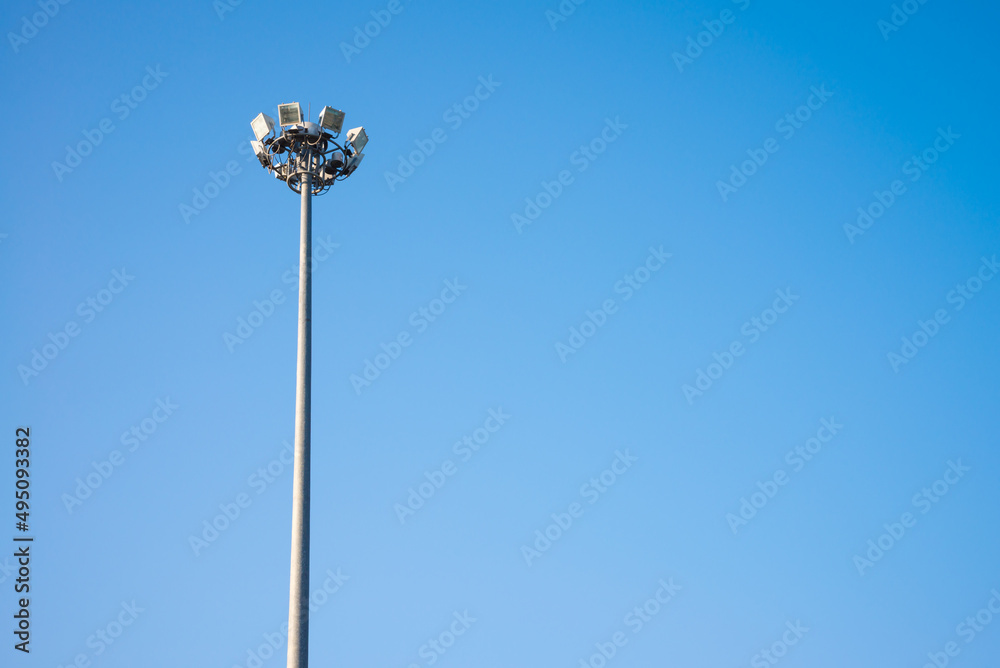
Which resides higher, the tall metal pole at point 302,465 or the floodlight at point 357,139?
the floodlight at point 357,139

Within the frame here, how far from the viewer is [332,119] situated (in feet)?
96.7

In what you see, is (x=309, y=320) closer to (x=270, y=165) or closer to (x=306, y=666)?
(x=270, y=165)

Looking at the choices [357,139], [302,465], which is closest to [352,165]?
[357,139]

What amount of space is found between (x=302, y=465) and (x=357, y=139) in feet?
29.7

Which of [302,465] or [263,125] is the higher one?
[263,125]

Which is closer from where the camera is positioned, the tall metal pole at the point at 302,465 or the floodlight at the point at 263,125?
the tall metal pole at the point at 302,465

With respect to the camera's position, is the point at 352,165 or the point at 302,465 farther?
the point at 352,165

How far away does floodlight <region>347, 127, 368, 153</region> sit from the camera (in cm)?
3014

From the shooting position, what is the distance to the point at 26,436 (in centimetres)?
3572

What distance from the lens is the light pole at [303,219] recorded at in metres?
25.5

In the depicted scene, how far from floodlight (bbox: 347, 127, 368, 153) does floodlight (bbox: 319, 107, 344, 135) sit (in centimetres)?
58

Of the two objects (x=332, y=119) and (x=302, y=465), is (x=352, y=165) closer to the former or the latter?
(x=332, y=119)

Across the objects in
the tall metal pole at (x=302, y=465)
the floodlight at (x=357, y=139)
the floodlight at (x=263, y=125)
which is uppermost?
the floodlight at (x=357, y=139)

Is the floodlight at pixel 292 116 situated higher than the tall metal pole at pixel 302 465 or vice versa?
the floodlight at pixel 292 116
